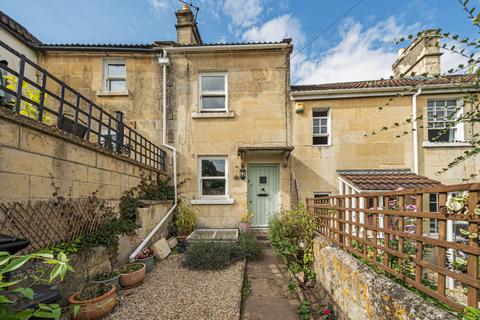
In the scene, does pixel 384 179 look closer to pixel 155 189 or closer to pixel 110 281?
pixel 155 189

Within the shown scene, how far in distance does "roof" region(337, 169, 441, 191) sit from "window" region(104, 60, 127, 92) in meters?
8.03

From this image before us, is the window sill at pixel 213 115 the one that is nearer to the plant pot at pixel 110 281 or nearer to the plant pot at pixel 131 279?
the plant pot at pixel 131 279

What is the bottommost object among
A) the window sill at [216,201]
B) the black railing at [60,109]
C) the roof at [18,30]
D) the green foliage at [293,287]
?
the green foliage at [293,287]

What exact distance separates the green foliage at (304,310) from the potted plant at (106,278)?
291 centimetres

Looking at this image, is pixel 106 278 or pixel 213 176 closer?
pixel 106 278

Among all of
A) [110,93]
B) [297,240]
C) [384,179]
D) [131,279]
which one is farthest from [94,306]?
[384,179]

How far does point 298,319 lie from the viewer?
3066mm

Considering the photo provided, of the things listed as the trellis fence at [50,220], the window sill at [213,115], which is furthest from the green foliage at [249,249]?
the window sill at [213,115]

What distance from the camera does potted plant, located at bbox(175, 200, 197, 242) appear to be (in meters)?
6.43

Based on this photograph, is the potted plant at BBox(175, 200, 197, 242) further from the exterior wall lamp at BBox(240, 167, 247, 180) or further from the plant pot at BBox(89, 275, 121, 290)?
the plant pot at BBox(89, 275, 121, 290)

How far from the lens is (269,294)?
12.2 ft

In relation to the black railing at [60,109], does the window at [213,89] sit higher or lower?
higher

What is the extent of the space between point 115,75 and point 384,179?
927cm

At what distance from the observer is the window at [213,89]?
753cm
